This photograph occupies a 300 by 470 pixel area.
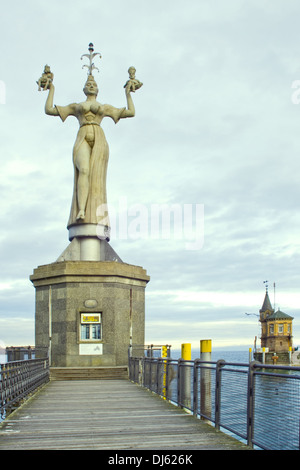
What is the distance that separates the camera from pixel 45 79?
22672 mm

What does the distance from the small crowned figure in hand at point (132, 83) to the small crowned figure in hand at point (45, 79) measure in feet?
10.2

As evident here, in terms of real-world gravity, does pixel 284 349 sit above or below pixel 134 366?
below

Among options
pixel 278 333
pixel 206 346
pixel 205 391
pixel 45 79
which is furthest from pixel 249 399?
pixel 278 333

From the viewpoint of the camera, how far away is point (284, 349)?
110250 millimetres

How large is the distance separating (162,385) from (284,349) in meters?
101

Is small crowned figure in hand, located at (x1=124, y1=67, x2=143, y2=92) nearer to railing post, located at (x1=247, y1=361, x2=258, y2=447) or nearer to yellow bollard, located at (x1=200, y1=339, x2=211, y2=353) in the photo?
yellow bollard, located at (x1=200, y1=339, x2=211, y2=353)

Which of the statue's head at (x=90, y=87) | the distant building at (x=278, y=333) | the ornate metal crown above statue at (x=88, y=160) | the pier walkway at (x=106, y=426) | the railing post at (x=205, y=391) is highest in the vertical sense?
the statue's head at (x=90, y=87)

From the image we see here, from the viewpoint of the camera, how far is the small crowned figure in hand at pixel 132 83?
23.3m

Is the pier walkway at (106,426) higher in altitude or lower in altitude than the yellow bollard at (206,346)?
lower

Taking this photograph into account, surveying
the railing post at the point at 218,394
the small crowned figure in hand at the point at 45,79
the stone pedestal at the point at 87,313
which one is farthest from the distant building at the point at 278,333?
the railing post at the point at 218,394

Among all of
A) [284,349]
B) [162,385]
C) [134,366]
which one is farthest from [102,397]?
[284,349]

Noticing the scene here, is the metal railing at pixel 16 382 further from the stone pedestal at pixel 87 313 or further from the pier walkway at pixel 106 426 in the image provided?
the stone pedestal at pixel 87 313

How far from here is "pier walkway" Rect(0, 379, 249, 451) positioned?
7.92 meters

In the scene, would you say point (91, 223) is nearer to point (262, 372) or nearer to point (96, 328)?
point (96, 328)
